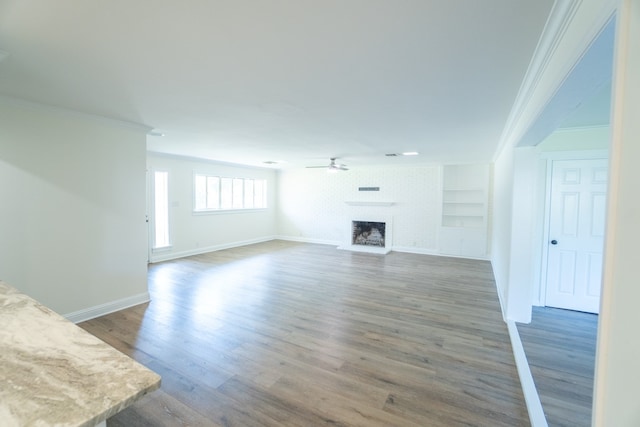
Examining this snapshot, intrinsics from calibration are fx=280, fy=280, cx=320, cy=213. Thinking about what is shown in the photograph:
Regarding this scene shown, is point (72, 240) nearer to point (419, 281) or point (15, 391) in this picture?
point (15, 391)

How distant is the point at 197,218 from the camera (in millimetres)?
7062

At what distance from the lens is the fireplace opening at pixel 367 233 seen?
8.21m

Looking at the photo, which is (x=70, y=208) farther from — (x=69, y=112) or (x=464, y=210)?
(x=464, y=210)

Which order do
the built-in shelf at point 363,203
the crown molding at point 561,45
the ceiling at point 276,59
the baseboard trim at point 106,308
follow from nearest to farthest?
the crown molding at point 561,45, the ceiling at point 276,59, the baseboard trim at point 106,308, the built-in shelf at point 363,203

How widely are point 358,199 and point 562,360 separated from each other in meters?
6.06

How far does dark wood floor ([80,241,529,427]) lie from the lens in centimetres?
196

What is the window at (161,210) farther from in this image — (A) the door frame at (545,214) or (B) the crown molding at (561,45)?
(A) the door frame at (545,214)

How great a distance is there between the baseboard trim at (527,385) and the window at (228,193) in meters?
6.75

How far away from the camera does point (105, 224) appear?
3445 mm

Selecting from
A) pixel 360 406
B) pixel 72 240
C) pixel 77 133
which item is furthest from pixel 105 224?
pixel 360 406

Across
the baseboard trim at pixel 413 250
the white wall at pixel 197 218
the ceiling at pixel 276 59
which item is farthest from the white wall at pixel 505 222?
the white wall at pixel 197 218

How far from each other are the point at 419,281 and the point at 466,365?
8.36 ft

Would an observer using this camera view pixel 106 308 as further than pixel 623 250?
Yes

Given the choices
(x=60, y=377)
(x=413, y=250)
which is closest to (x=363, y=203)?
(x=413, y=250)
